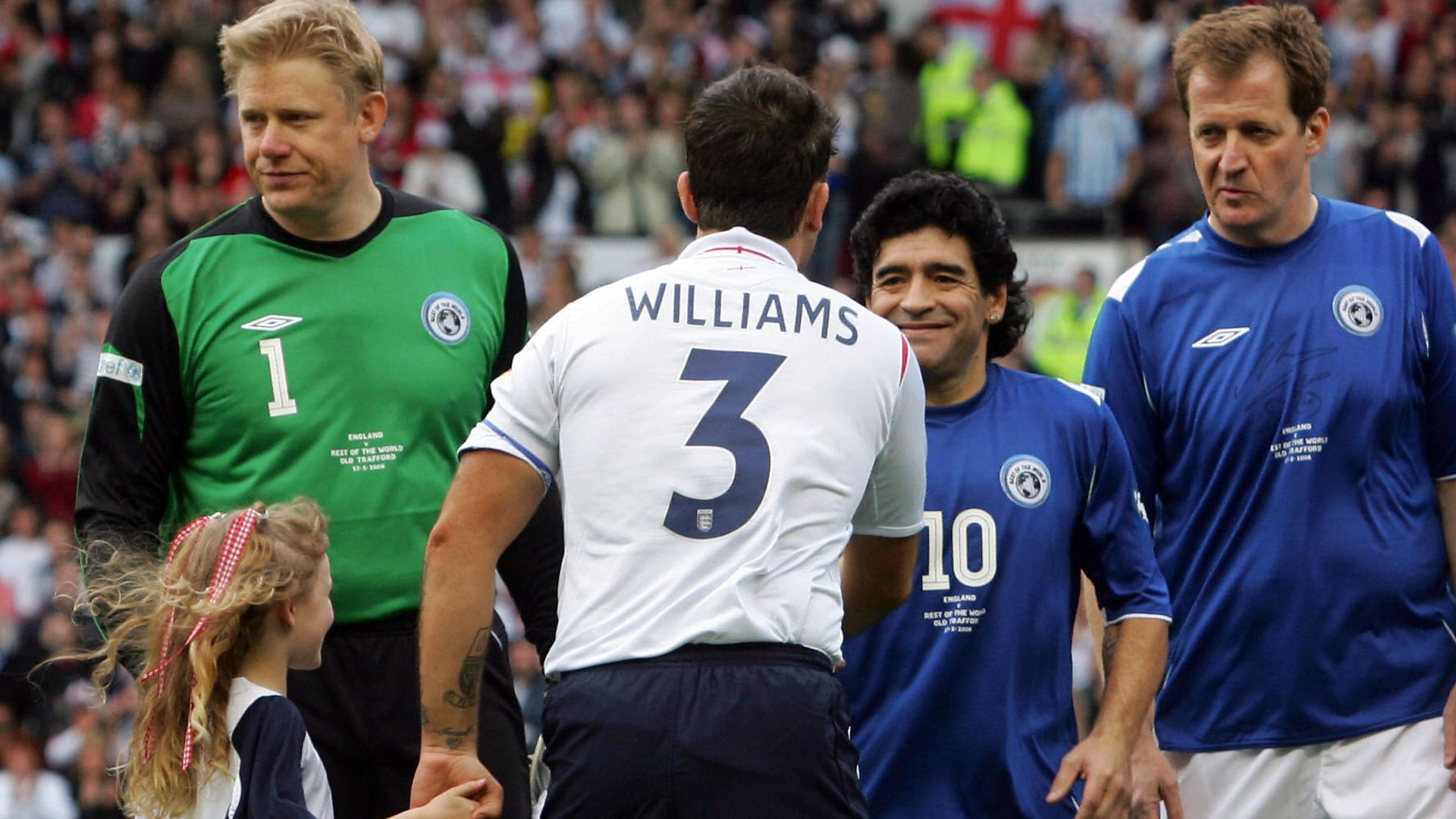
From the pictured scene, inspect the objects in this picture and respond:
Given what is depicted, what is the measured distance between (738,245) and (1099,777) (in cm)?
153

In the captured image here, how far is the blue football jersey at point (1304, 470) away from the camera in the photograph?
17.3 feet

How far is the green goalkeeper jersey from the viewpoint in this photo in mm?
4898

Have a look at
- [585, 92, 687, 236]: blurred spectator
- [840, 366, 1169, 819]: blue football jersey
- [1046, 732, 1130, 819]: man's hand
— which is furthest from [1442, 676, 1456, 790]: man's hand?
[585, 92, 687, 236]: blurred spectator

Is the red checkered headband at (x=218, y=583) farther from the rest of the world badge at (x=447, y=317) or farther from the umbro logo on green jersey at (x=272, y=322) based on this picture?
the rest of the world badge at (x=447, y=317)

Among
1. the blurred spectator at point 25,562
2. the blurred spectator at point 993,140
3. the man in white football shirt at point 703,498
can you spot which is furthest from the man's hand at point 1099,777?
the blurred spectator at point 993,140

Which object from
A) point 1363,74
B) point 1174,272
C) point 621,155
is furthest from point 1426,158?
point 1174,272

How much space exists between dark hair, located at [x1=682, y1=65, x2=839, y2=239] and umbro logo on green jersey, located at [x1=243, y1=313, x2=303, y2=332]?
1197 mm

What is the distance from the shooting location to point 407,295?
5.08m

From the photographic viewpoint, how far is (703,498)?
3.97 metres

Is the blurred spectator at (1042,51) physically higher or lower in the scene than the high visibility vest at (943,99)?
higher

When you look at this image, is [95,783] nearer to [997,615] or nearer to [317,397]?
[317,397]

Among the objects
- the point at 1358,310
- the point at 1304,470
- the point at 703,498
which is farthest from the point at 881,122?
the point at 703,498

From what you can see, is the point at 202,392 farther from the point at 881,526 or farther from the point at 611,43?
the point at 611,43

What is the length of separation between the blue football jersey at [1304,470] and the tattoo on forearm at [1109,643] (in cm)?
48
